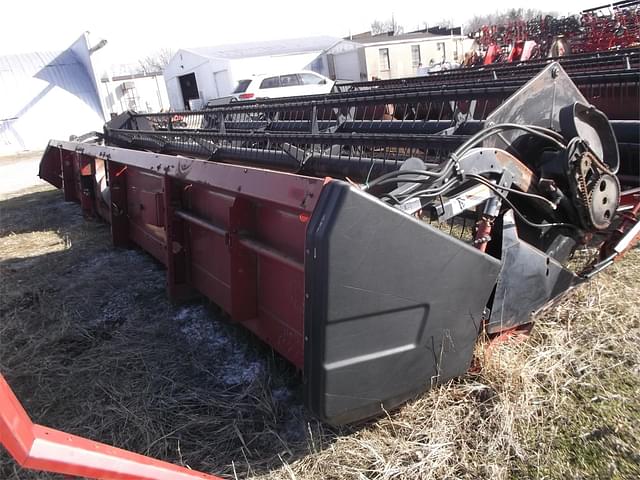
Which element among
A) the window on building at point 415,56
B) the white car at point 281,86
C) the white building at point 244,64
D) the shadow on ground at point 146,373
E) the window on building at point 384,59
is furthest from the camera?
the window on building at point 415,56

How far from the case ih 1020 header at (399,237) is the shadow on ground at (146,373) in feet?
0.73

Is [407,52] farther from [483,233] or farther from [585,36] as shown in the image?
[483,233]

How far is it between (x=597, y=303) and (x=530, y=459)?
1.51 metres

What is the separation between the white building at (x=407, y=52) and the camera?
1224 inches

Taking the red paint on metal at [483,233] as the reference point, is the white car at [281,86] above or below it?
above

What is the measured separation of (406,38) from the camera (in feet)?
111

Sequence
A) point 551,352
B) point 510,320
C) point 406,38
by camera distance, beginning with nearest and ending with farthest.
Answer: point 510,320 < point 551,352 < point 406,38

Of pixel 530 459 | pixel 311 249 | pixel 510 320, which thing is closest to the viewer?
pixel 311 249

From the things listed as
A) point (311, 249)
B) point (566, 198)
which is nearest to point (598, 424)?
point (566, 198)

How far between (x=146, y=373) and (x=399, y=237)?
1712 mm

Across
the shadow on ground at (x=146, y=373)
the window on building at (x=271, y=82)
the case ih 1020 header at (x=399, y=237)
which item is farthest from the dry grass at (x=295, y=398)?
the window on building at (x=271, y=82)

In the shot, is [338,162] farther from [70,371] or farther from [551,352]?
[70,371]

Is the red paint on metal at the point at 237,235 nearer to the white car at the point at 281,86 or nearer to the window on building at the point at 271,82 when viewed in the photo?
the white car at the point at 281,86

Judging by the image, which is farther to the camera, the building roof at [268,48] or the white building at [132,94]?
the building roof at [268,48]
